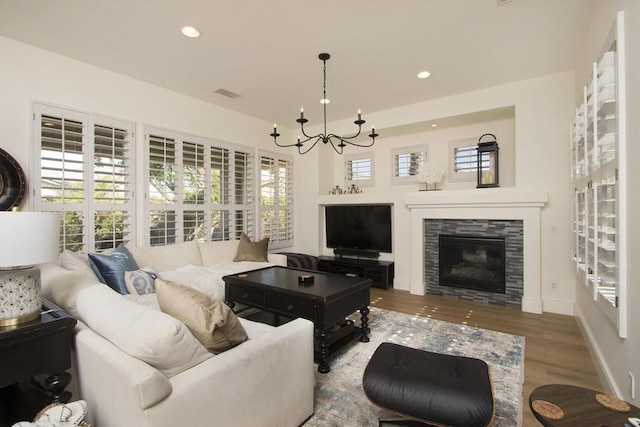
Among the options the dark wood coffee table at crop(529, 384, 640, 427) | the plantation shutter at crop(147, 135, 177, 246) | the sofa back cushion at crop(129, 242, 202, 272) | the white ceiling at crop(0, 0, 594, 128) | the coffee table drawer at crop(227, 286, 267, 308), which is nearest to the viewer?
the dark wood coffee table at crop(529, 384, 640, 427)

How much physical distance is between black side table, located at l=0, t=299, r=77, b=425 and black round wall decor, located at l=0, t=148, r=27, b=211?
6.74 ft

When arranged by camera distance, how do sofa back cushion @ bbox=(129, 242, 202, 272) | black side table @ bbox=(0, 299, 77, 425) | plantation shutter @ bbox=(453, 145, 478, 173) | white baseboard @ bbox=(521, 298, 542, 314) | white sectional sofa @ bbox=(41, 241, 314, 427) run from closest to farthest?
white sectional sofa @ bbox=(41, 241, 314, 427), black side table @ bbox=(0, 299, 77, 425), sofa back cushion @ bbox=(129, 242, 202, 272), white baseboard @ bbox=(521, 298, 542, 314), plantation shutter @ bbox=(453, 145, 478, 173)

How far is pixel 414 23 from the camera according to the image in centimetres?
282

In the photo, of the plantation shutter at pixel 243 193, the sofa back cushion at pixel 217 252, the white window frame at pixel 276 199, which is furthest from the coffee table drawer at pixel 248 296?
the white window frame at pixel 276 199

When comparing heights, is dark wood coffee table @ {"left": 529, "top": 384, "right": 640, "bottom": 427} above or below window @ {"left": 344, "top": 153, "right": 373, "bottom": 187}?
below

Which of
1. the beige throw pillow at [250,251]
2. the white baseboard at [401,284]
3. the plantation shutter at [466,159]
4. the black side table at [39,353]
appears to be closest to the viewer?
the black side table at [39,353]

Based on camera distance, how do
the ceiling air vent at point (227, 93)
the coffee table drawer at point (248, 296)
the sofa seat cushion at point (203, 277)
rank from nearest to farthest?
the coffee table drawer at point (248, 296) < the sofa seat cushion at point (203, 277) < the ceiling air vent at point (227, 93)

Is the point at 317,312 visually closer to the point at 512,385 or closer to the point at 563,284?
the point at 512,385

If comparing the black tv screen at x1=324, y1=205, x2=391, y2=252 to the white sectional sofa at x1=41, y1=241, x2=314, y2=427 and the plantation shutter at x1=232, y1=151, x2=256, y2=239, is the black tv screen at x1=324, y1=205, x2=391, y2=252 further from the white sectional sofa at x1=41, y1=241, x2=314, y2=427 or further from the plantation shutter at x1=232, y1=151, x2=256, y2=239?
the white sectional sofa at x1=41, y1=241, x2=314, y2=427

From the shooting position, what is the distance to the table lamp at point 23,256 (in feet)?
4.70

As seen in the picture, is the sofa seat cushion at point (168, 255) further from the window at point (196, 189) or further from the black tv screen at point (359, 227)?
the black tv screen at point (359, 227)

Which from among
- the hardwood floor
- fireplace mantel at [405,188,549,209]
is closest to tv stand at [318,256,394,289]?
the hardwood floor

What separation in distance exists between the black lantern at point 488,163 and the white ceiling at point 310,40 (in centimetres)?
83

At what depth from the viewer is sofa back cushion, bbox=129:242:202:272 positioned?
3.82m
